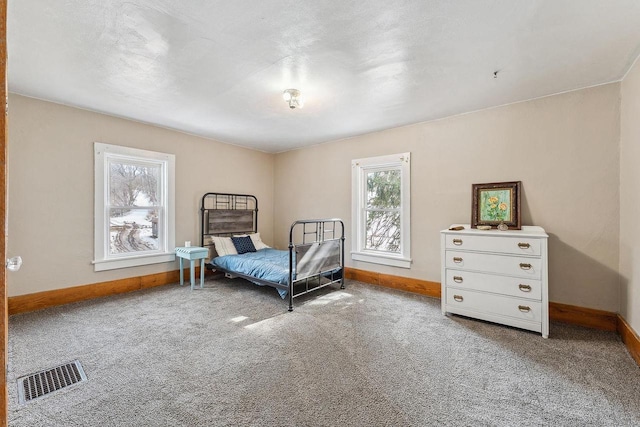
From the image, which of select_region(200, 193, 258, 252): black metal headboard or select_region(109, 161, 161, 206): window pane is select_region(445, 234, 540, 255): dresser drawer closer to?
select_region(200, 193, 258, 252): black metal headboard

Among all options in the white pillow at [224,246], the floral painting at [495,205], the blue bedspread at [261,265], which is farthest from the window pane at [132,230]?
the floral painting at [495,205]

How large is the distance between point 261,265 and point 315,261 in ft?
2.42

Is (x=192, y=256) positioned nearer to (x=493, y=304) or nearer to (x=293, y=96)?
(x=293, y=96)

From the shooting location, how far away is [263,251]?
4.77 meters

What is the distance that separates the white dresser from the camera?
2547 mm

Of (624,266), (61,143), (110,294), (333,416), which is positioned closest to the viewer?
(333,416)

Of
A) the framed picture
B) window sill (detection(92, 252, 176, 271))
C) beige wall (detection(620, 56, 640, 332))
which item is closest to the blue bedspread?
window sill (detection(92, 252, 176, 271))

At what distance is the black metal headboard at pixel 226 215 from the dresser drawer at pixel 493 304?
142 inches

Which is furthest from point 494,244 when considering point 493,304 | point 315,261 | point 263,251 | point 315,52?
point 263,251

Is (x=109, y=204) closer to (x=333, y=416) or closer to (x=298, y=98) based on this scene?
(x=298, y=98)

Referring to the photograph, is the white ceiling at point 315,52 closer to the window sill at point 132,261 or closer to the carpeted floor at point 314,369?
the window sill at point 132,261

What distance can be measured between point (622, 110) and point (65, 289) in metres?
6.24

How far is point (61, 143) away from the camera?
328 cm

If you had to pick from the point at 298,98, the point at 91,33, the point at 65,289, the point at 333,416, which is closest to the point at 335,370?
the point at 333,416
